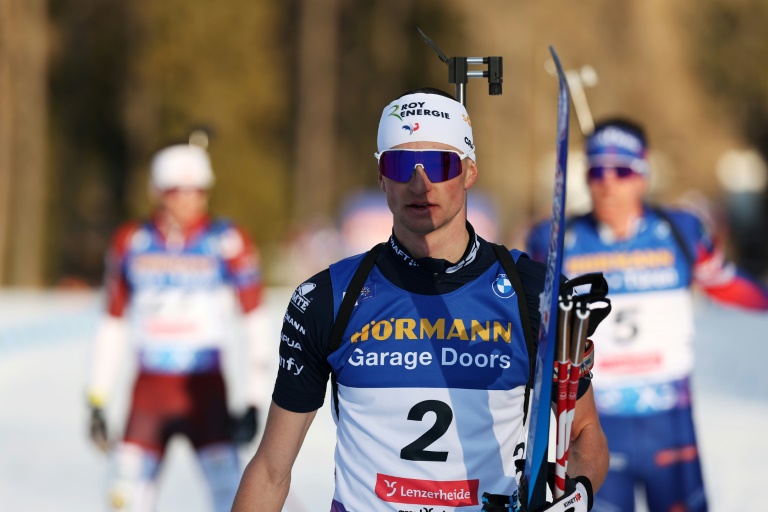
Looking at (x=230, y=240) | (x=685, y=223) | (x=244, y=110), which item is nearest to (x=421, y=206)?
(x=685, y=223)

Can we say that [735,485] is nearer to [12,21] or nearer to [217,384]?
[217,384]

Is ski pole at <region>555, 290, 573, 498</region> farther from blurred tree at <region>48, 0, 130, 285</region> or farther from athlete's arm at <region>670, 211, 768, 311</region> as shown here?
blurred tree at <region>48, 0, 130, 285</region>

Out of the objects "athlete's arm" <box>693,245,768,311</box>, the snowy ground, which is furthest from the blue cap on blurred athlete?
the snowy ground

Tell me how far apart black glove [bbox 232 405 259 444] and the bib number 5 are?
3577 mm

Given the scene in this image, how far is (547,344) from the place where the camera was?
3262 mm

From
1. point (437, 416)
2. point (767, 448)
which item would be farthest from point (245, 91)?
point (437, 416)

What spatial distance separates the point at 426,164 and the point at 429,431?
750 mm

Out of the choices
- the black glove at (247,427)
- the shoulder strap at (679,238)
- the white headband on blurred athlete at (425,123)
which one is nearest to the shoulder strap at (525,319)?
the white headband on blurred athlete at (425,123)

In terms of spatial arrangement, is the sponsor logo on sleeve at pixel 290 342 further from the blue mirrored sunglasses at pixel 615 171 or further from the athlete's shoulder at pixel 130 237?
the athlete's shoulder at pixel 130 237

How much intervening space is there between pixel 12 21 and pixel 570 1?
16486 mm

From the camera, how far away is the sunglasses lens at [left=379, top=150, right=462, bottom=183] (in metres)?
3.64

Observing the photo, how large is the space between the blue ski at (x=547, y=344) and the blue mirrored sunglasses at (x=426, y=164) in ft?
1.50

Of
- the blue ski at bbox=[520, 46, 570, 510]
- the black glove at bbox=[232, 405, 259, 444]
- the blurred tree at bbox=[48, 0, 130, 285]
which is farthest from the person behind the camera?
the blurred tree at bbox=[48, 0, 130, 285]

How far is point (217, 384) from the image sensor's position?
7.42 metres
